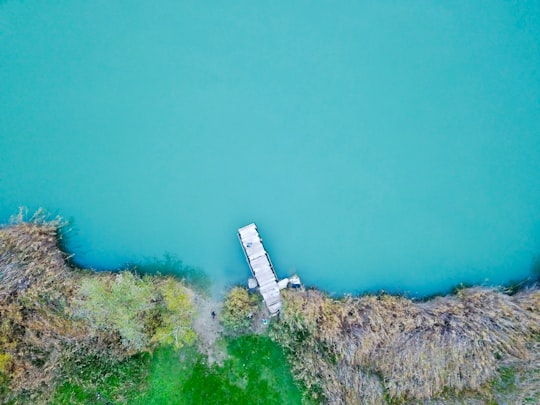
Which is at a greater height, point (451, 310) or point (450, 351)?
point (451, 310)

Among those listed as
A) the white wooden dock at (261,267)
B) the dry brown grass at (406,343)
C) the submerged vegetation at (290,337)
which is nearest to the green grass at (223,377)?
the submerged vegetation at (290,337)

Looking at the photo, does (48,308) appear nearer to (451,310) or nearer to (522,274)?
(451,310)

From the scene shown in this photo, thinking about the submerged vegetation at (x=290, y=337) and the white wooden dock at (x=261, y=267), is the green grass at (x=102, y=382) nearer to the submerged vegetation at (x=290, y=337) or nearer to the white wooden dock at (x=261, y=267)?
the submerged vegetation at (x=290, y=337)

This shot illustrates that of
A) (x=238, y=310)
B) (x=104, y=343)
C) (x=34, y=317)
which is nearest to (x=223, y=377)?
(x=238, y=310)

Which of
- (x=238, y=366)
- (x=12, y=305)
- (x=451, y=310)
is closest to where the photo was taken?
(x=12, y=305)

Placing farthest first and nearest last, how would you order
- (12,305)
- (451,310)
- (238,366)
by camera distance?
(238,366)
(451,310)
(12,305)

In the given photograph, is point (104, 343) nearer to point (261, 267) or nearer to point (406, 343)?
point (261, 267)

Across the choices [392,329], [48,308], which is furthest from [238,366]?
[48,308]
